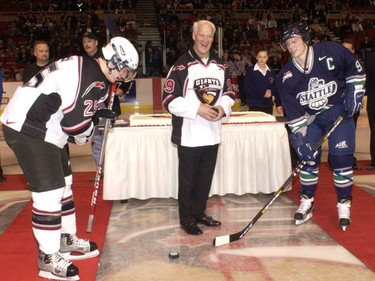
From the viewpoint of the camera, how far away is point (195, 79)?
4039 mm

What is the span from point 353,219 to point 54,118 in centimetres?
274

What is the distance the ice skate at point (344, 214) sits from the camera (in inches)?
165

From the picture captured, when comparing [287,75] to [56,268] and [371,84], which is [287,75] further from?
[371,84]

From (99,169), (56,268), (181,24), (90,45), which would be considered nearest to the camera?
(56,268)

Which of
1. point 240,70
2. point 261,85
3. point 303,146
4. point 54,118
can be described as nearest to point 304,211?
point 303,146

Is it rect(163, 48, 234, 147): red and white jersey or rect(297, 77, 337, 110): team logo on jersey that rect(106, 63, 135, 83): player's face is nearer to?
rect(163, 48, 234, 147): red and white jersey

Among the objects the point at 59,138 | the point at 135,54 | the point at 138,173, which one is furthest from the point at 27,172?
the point at 138,173

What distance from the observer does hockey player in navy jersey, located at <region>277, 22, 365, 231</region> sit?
4.02m

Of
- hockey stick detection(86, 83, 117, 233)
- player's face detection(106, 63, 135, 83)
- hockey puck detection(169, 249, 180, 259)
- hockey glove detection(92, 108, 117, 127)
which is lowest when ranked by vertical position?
hockey puck detection(169, 249, 180, 259)

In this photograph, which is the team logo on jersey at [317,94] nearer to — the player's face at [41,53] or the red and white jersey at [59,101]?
the red and white jersey at [59,101]

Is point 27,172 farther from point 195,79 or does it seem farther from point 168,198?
point 168,198

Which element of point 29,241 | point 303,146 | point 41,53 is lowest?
point 29,241

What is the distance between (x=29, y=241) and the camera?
4086mm

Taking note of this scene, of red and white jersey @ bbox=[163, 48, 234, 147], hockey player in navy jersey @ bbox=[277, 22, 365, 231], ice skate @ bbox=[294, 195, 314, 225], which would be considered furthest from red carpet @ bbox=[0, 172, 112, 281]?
hockey player in navy jersey @ bbox=[277, 22, 365, 231]
